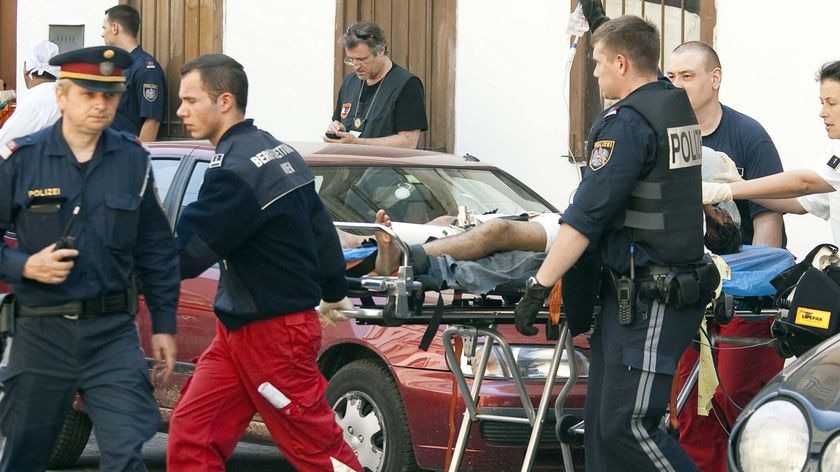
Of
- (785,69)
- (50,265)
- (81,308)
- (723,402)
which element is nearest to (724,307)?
(723,402)

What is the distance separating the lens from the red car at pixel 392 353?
6363 mm

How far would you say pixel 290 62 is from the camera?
41.8 feet

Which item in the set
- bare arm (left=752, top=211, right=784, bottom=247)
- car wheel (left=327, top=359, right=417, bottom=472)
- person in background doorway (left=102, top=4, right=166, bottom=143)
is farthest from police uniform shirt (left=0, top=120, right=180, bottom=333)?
person in background doorway (left=102, top=4, right=166, bottom=143)

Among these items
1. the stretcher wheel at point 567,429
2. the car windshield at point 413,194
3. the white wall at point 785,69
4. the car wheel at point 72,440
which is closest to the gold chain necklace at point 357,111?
the car windshield at point 413,194

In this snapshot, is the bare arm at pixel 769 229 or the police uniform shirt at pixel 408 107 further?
the police uniform shirt at pixel 408 107

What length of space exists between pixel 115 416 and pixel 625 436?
168 cm

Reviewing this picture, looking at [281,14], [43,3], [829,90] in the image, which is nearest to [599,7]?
[829,90]

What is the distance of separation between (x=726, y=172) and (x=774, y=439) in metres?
2.70

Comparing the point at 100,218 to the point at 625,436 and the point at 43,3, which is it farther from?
the point at 43,3

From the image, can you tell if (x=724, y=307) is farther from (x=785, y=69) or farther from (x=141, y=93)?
(x=141, y=93)

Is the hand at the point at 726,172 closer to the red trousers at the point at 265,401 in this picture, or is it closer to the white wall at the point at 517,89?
the red trousers at the point at 265,401

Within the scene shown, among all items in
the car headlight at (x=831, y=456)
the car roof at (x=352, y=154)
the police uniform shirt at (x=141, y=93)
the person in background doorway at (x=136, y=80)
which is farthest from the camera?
the police uniform shirt at (x=141, y=93)

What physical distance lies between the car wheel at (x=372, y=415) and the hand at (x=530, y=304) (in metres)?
1.11

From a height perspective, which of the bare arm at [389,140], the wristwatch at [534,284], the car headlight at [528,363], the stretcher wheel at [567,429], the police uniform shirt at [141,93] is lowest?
the stretcher wheel at [567,429]
